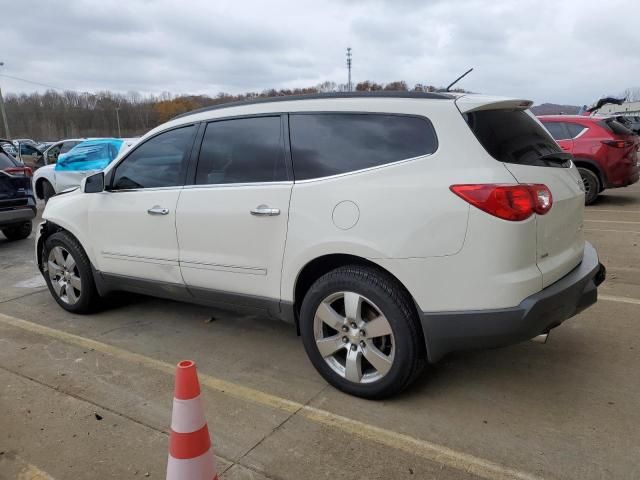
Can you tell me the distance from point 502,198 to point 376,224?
66 cm

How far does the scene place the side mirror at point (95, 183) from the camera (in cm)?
432

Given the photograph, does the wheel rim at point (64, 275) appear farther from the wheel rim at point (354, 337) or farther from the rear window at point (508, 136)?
the rear window at point (508, 136)

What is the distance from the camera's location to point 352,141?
306 centimetres

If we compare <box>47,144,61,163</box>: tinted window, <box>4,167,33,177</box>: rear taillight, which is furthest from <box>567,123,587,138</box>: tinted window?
<box>47,144,61,163</box>: tinted window

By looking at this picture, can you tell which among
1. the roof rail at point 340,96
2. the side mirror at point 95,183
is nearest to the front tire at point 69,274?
the side mirror at point 95,183

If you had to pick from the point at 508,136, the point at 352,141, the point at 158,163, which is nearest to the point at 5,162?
the point at 158,163

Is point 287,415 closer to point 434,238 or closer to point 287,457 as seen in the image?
point 287,457

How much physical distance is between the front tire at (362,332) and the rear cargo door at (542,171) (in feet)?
2.59

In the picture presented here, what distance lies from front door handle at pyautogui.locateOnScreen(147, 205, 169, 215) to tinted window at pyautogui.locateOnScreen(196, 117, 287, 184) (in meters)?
0.35

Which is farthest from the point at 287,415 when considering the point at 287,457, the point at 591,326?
the point at 591,326

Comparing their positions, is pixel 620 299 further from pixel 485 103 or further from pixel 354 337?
pixel 354 337

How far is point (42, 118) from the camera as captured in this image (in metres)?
74.4

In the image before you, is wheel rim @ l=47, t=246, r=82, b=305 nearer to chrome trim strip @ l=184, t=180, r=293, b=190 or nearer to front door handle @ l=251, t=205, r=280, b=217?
chrome trim strip @ l=184, t=180, r=293, b=190

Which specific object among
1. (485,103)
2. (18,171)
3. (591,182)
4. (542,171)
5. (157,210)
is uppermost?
(485,103)
